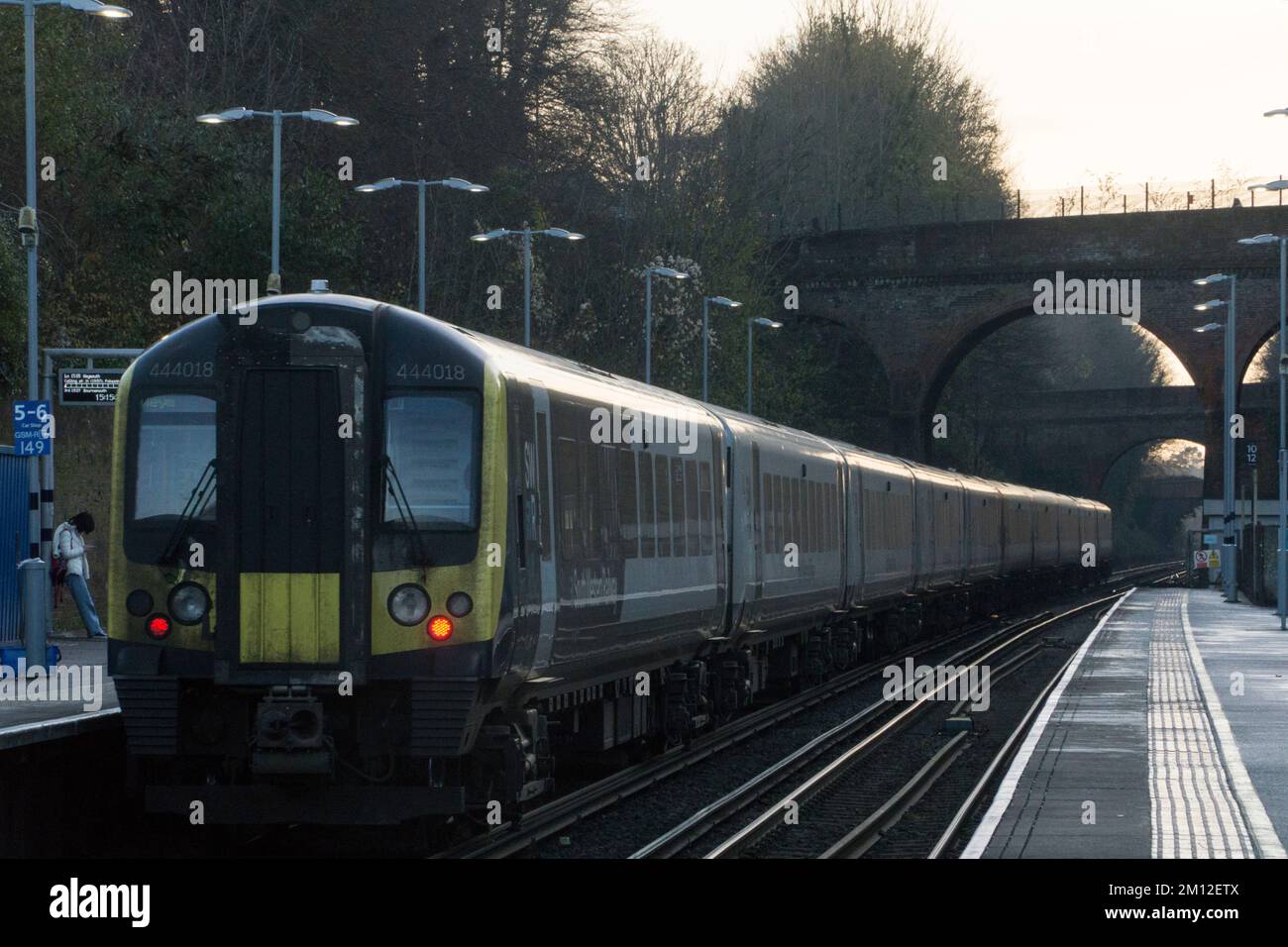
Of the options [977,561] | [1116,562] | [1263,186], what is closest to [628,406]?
[1263,186]

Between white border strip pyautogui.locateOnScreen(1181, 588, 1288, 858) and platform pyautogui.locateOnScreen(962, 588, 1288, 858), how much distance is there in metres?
0.02

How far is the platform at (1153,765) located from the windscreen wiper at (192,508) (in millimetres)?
4788

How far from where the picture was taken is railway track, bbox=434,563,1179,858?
13.2m

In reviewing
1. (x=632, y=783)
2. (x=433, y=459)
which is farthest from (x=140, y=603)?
(x=632, y=783)

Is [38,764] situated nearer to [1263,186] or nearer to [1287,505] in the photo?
[1263,186]

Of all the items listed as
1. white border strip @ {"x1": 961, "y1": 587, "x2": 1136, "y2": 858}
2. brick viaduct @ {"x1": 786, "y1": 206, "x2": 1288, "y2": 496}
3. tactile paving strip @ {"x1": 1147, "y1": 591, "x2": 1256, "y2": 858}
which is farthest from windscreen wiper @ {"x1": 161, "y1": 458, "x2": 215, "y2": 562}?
brick viaduct @ {"x1": 786, "y1": 206, "x2": 1288, "y2": 496}

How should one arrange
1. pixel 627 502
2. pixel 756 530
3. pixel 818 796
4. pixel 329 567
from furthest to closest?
pixel 756 530 → pixel 818 796 → pixel 627 502 → pixel 329 567

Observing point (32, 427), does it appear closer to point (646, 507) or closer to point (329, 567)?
point (646, 507)

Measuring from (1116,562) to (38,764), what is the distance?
343 ft

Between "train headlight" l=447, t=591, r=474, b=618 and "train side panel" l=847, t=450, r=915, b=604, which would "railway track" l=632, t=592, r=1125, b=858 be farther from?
"train side panel" l=847, t=450, r=915, b=604

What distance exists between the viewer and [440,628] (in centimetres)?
1181

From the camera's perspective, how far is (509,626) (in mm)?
12227

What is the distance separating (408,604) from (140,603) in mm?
1571
